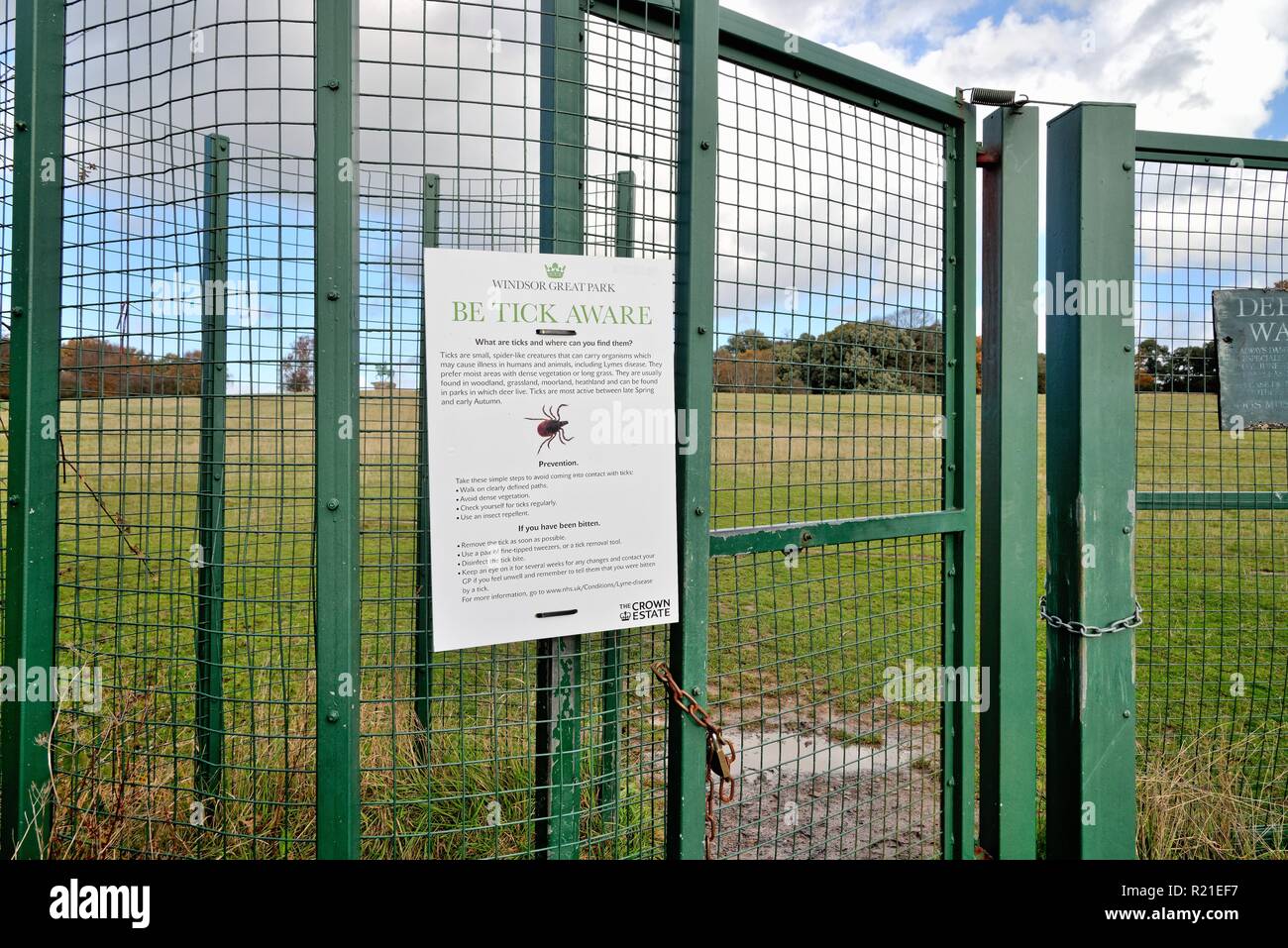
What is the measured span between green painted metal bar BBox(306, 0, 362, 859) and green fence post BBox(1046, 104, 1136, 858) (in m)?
2.95

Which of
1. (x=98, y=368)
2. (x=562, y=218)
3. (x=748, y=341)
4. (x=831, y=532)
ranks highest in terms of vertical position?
(x=562, y=218)

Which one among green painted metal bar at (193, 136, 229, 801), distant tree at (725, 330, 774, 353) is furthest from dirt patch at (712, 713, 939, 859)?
green painted metal bar at (193, 136, 229, 801)

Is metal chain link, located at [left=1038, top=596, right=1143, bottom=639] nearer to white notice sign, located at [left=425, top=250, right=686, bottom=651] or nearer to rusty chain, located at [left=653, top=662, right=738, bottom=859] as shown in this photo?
rusty chain, located at [left=653, top=662, right=738, bottom=859]

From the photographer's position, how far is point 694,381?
277cm

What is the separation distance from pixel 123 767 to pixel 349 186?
8.34ft

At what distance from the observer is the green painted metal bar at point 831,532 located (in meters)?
2.99

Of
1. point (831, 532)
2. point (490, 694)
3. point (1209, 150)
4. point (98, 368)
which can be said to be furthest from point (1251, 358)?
point (98, 368)

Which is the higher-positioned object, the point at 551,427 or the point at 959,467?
the point at 551,427

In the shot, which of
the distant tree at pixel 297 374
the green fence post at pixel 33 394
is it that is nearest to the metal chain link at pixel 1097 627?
the distant tree at pixel 297 374

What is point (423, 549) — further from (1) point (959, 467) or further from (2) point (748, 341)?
(1) point (959, 467)

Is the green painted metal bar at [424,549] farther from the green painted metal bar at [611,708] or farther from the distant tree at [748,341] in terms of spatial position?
the distant tree at [748,341]

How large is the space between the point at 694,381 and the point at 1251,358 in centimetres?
317

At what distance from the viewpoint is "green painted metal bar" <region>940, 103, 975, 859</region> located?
3699mm

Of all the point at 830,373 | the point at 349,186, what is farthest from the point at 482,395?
the point at 830,373
